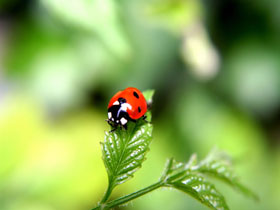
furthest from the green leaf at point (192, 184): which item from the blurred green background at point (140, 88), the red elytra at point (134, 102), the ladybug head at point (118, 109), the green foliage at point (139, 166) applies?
the blurred green background at point (140, 88)

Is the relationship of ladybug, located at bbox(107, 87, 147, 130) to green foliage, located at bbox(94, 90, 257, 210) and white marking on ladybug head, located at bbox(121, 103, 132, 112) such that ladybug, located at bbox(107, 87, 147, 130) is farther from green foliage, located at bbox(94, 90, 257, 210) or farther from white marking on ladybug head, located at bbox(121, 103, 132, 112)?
green foliage, located at bbox(94, 90, 257, 210)

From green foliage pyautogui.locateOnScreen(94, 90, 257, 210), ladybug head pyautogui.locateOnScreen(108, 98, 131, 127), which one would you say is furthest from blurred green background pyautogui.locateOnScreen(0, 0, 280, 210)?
green foliage pyautogui.locateOnScreen(94, 90, 257, 210)

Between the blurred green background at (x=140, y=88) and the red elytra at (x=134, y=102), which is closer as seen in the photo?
the red elytra at (x=134, y=102)

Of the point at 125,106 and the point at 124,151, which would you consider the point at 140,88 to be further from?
the point at 124,151

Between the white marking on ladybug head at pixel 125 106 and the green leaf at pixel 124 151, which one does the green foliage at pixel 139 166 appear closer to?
the green leaf at pixel 124 151

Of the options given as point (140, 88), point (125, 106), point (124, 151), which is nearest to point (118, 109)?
point (125, 106)

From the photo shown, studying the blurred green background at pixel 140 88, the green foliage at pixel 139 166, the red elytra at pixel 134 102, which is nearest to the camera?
the green foliage at pixel 139 166
